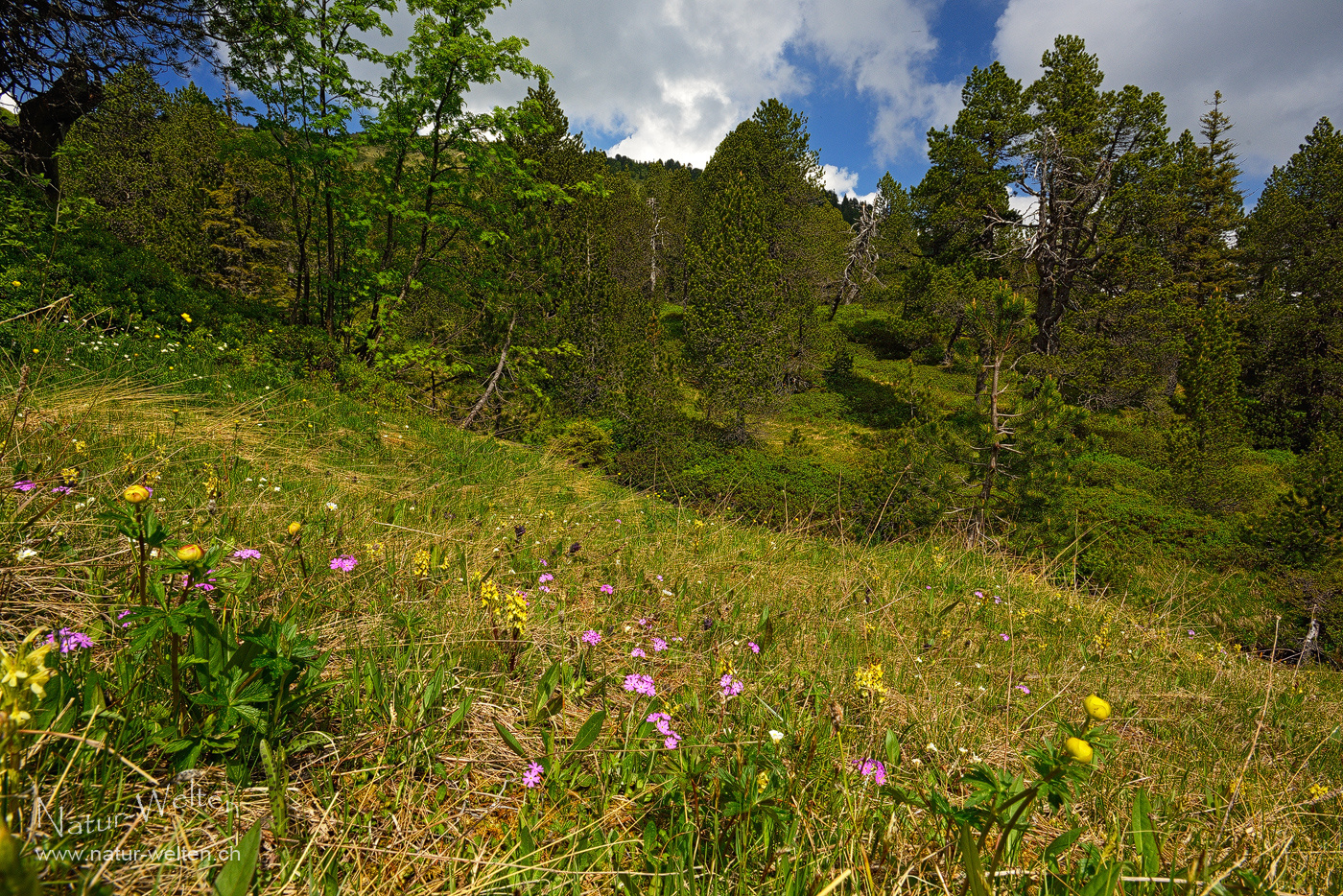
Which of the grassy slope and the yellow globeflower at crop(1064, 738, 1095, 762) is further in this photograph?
the grassy slope

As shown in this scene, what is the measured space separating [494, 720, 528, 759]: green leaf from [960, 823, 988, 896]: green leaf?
1016 mm

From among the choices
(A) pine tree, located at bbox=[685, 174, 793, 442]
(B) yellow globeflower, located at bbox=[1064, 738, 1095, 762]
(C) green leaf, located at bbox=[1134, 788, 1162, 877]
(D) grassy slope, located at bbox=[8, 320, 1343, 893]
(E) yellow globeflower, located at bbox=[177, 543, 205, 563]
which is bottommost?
(D) grassy slope, located at bbox=[8, 320, 1343, 893]

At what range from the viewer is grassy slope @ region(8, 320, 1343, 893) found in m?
1.15

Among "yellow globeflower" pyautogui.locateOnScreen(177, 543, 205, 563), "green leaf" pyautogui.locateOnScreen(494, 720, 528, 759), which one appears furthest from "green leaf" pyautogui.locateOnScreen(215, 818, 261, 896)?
"green leaf" pyautogui.locateOnScreen(494, 720, 528, 759)

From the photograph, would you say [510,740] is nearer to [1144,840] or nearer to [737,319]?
[1144,840]

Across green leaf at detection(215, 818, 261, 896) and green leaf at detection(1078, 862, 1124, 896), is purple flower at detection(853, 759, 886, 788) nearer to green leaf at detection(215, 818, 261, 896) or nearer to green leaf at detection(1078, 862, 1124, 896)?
green leaf at detection(1078, 862, 1124, 896)

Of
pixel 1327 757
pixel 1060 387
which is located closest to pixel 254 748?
pixel 1327 757

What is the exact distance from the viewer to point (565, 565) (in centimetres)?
287

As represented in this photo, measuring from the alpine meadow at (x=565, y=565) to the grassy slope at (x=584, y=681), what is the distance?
19mm

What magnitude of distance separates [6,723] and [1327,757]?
14.5 feet

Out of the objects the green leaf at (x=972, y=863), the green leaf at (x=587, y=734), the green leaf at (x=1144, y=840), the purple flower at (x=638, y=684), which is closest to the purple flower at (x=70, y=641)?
the green leaf at (x=587, y=734)

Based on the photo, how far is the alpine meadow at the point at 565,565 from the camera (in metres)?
1.10

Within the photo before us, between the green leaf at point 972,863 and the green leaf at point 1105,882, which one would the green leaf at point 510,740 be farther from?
the green leaf at point 1105,882

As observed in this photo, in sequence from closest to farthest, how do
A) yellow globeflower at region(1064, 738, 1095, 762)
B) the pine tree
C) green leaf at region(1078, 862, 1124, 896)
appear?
yellow globeflower at region(1064, 738, 1095, 762), green leaf at region(1078, 862, 1124, 896), the pine tree
